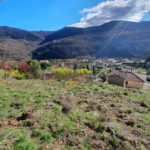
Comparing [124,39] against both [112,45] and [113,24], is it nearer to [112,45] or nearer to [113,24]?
[112,45]

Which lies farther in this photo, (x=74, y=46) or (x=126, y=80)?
(x=74, y=46)

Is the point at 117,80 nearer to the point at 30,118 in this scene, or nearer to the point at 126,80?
the point at 126,80

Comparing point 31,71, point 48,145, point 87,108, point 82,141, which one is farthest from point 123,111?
point 31,71

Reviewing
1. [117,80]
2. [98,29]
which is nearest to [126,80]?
[117,80]

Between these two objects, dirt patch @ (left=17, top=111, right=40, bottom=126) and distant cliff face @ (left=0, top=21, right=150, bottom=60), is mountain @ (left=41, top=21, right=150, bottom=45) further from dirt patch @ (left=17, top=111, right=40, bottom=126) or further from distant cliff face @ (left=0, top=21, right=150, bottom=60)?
dirt patch @ (left=17, top=111, right=40, bottom=126)

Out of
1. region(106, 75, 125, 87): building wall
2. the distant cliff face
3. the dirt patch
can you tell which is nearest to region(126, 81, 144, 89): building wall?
region(106, 75, 125, 87): building wall

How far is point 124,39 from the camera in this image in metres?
66.2

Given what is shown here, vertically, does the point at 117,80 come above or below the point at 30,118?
below

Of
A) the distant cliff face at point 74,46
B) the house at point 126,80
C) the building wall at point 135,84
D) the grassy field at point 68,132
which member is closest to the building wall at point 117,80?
the house at point 126,80

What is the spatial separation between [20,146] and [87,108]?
2877 mm

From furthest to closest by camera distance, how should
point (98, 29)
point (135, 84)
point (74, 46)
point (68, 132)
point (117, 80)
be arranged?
point (98, 29) < point (74, 46) < point (135, 84) < point (117, 80) < point (68, 132)

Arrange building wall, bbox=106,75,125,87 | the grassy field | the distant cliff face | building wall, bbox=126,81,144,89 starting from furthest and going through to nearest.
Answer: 1. the distant cliff face
2. building wall, bbox=126,81,144,89
3. building wall, bbox=106,75,125,87
4. the grassy field

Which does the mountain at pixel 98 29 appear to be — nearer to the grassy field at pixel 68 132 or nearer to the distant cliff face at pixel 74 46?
the distant cliff face at pixel 74 46

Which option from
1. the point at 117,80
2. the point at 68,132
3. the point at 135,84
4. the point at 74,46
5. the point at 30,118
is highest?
the point at 74,46
